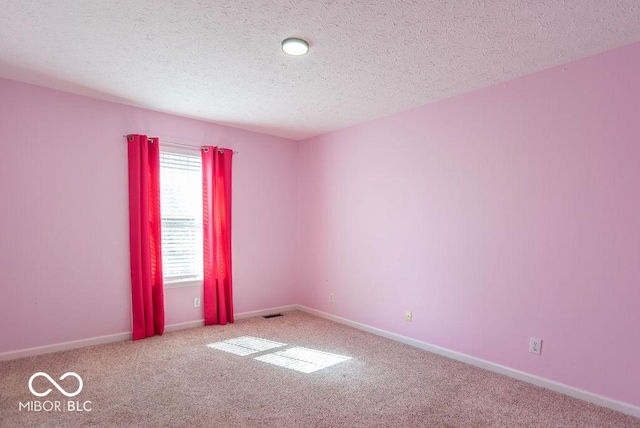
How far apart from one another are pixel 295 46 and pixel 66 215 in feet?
9.29

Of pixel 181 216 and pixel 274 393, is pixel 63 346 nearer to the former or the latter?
pixel 181 216

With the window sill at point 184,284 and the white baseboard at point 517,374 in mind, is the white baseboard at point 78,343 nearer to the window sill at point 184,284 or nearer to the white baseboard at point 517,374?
the window sill at point 184,284

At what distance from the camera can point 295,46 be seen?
242 centimetres

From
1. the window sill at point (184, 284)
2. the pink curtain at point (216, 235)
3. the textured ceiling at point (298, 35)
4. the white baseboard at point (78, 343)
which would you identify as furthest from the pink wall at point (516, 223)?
the white baseboard at point (78, 343)

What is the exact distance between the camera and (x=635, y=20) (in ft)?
6.89

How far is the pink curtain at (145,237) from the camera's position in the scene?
3.77 m

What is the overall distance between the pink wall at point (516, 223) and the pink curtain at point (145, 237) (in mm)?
2327

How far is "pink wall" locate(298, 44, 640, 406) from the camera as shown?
8.03ft

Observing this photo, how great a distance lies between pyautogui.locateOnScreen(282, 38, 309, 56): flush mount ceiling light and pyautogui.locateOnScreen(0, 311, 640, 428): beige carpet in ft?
8.30

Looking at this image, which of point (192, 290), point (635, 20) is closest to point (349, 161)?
point (192, 290)

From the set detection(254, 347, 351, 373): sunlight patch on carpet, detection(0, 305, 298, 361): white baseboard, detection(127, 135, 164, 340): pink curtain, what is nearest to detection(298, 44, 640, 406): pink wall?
detection(254, 347, 351, 373): sunlight patch on carpet

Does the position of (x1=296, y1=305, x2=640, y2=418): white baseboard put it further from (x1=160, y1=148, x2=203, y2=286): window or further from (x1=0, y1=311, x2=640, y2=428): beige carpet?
(x1=160, y1=148, x2=203, y2=286): window

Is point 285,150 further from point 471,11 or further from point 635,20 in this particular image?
point 635,20

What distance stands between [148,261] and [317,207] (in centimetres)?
229
